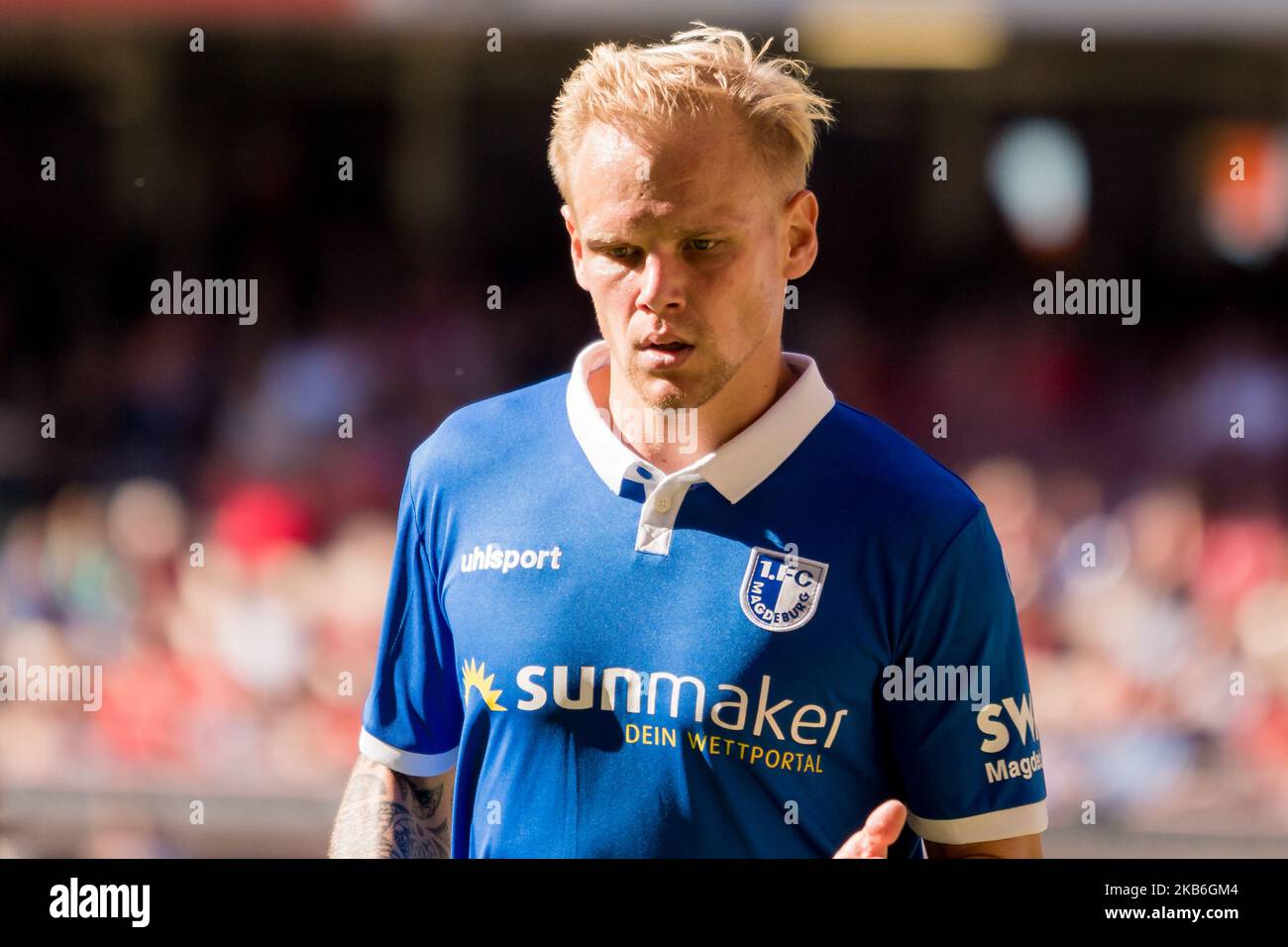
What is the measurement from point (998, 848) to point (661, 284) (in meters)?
0.89

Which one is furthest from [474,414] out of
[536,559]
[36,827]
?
[36,827]

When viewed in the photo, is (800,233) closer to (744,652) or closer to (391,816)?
(744,652)

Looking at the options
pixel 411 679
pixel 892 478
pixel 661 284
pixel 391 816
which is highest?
pixel 661 284

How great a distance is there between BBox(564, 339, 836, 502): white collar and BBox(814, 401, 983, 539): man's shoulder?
0.04 metres

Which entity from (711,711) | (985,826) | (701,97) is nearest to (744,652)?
(711,711)

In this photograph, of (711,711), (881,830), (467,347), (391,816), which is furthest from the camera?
(467,347)

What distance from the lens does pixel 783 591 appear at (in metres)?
1.82

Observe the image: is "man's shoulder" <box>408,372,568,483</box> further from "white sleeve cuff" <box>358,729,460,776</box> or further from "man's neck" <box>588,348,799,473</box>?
"white sleeve cuff" <box>358,729,460,776</box>

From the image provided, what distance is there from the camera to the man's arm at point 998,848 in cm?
188

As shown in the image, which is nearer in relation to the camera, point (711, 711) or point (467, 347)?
point (711, 711)

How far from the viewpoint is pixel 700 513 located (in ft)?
6.21

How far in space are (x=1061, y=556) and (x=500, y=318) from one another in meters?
2.21

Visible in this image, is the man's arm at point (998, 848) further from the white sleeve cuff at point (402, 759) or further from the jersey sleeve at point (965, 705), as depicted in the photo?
the white sleeve cuff at point (402, 759)
